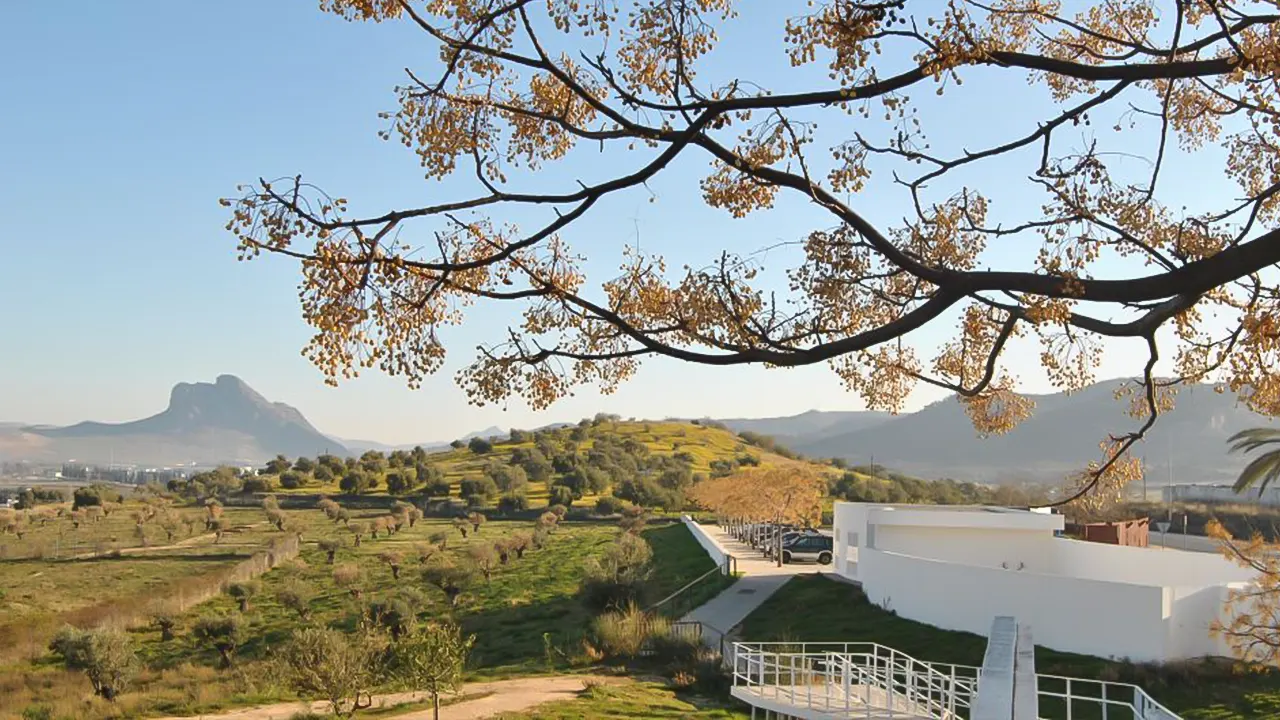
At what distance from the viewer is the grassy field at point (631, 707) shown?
17125 mm

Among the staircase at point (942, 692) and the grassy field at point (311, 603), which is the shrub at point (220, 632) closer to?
the grassy field at point (311, 603)

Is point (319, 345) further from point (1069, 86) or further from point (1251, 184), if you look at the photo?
point (1251, 184)

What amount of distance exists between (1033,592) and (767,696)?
25.2 feet

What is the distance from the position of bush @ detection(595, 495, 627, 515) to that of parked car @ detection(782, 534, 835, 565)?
89.8 ft

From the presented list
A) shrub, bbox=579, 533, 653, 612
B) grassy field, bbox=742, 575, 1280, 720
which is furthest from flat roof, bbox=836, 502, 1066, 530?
shrub, bbox=579, 533, 653, 612

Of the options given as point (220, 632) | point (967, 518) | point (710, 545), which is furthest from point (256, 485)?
point (967, 518)

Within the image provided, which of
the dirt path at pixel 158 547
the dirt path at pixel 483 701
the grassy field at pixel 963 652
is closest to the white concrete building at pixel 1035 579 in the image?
the grassy field at pixel 963 652

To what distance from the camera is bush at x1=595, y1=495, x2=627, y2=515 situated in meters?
69.4

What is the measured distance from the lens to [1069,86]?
27.5ft

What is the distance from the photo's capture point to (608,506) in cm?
7000

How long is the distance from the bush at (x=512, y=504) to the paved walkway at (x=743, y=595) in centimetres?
2984

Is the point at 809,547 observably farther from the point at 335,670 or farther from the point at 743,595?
the point at 335,670

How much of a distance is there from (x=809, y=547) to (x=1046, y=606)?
2229 cm

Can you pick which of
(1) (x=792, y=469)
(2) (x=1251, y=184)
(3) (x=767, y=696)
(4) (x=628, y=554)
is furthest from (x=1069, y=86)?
(1) (x=792, y=469)
